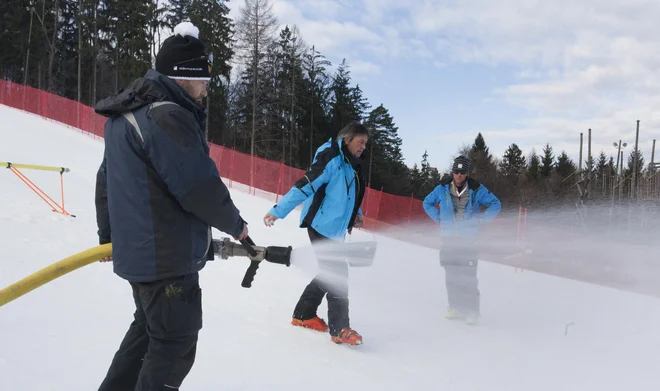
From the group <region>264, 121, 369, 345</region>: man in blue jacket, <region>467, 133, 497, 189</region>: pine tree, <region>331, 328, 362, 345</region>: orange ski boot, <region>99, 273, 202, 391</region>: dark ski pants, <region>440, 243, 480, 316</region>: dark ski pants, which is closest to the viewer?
<region>99, 273, 202, 391</region>: dark ski pants

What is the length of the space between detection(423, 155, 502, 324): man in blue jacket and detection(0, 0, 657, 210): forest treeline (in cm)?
2609

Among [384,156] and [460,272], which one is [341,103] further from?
[460,272]

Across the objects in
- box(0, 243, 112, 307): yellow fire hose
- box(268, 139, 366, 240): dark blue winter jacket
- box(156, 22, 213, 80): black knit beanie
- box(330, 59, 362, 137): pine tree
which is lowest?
box(0, 243, 112, 307): yellow fire hose

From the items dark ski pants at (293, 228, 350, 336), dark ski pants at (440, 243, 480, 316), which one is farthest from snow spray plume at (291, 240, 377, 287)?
dark ski pants at (440, 243, 480, 316)

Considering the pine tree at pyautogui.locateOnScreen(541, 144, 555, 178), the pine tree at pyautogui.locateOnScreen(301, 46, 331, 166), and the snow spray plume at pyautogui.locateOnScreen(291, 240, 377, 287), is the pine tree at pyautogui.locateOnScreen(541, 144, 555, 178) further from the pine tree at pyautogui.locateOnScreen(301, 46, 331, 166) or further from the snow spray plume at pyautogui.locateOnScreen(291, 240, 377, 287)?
the snow spray plume at pyautogui.locateOnScreen(291, 240, 377, 287)

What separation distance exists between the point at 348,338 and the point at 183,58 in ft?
8.71

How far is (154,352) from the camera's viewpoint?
2.12 metres

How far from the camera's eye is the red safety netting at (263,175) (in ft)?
54.3

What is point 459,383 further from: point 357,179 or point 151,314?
point 151,314

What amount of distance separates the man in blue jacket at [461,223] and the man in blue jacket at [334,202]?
1.59m

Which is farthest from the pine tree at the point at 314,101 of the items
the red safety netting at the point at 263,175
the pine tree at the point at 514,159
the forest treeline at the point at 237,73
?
the pine tree at the point at 514,159

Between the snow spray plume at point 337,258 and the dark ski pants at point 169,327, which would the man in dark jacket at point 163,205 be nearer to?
the dark ski pants at point 169,327

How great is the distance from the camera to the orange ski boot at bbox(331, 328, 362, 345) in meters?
3.98

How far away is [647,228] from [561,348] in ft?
23.9
